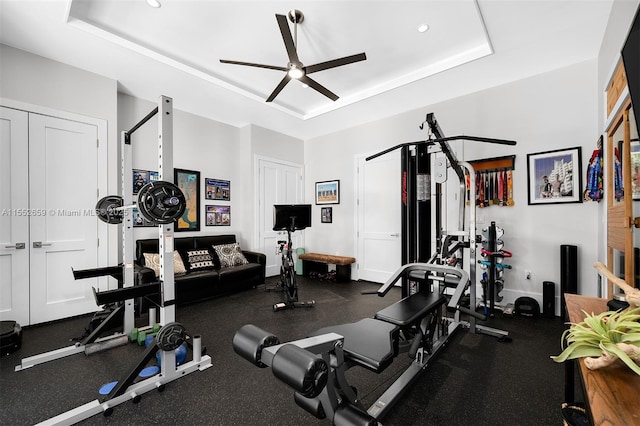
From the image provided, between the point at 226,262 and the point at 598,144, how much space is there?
5216 mm

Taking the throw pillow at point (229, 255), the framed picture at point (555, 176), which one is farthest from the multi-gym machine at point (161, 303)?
the framed picture at point (555, 176)

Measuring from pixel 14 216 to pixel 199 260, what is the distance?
2123 mm

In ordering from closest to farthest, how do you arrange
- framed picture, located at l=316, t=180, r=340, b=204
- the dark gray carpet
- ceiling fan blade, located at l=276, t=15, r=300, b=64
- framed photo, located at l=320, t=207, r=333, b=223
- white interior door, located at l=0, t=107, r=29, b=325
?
1. the dark gray carpet
2. ceiling fan blade, located at l=276, t=15, r=300, b=64
3. white interior door, located at l=0, t=107, r=29, b=325
4. framed picture, located at l=316, t=180, r=340, b=204
5. framed photo, located at l=320, t=207, r=333, b=223

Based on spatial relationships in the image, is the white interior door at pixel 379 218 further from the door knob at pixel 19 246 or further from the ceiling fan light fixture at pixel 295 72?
the door knob at pixel 19 246

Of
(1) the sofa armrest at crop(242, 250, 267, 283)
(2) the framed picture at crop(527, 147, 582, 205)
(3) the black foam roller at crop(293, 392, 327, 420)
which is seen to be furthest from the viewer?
(1) the sofa armrest at crop(242, 250, 267, 283)

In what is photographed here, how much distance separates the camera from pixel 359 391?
1.99m

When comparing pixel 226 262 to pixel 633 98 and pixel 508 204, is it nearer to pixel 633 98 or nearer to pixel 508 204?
pixel 508 204

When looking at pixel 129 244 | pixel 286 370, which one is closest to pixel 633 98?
pixel 286 370

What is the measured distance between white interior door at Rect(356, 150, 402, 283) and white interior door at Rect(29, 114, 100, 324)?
13.9 ft

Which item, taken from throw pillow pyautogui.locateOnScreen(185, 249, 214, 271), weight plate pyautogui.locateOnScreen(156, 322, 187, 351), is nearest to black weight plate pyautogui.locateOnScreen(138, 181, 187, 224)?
weight plate pyautogui.locateOnScreen(156, 322, 187, 351)

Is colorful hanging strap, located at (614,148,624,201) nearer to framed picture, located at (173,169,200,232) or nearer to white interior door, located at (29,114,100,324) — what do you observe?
framed picture, located at (173,169,200,232)

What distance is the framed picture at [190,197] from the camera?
4.68 meters

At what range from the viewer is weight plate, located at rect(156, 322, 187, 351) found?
193 centimetres

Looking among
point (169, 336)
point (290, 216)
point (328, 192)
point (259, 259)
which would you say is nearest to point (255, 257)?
point (259, 259)
